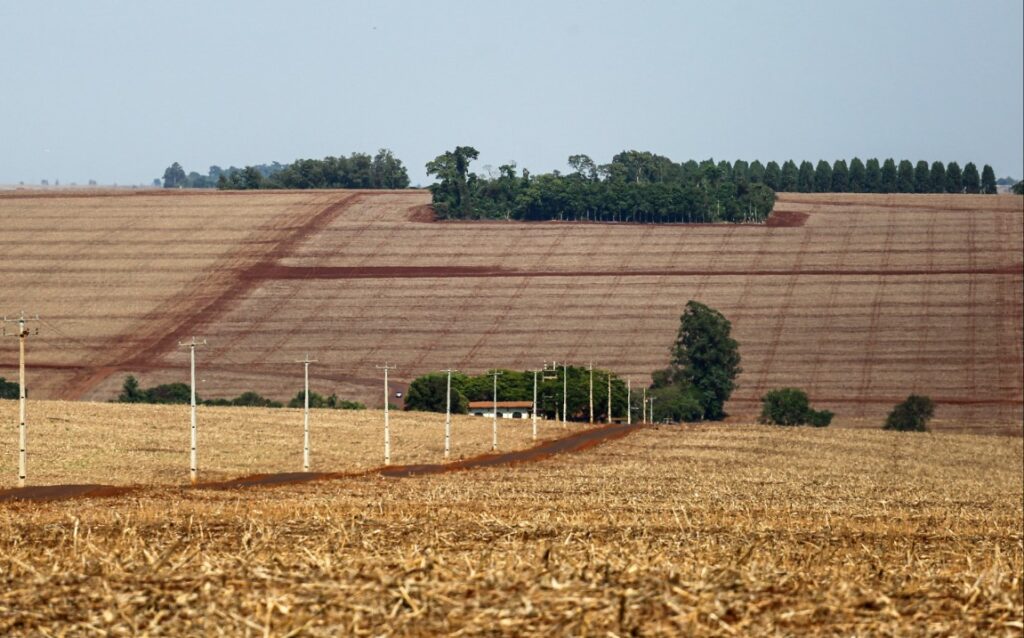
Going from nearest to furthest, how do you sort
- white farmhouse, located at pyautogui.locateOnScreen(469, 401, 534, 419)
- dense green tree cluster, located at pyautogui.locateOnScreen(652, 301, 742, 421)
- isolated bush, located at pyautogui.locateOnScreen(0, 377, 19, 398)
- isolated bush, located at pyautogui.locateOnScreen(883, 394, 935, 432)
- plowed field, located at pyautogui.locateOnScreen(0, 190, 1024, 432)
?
isolated bush, located at pyautogui.locateOnScreen(883, 394, 935, 432), isolated bush, located at pyautogui.locateOnScreen(0, 377, 19, 398), white farmhouse, located at pyautogui.locateOnScreen(469, 401, 534, 419), plowed field, located at pyautogui.locateOnScreen(0, 190, 1024, 432), dense green tree cluster, located at pyautogui.locateOnScreen(652, 301, 742, 421)

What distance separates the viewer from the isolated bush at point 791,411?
454 feet

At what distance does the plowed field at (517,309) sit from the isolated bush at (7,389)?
3.08 m

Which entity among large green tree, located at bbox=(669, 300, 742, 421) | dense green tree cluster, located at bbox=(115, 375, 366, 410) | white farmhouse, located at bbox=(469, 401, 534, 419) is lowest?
white farmhouse, located at bbox=(469, 401, 534, 419)

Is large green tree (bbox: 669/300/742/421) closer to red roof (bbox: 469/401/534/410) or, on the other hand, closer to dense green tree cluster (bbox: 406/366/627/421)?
dense green tree cluster (bbox: 406/366/627/421)

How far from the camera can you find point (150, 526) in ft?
83.5

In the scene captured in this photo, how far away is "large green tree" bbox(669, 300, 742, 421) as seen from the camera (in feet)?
510

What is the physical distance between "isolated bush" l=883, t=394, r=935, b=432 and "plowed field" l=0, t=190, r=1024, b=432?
5.05ft

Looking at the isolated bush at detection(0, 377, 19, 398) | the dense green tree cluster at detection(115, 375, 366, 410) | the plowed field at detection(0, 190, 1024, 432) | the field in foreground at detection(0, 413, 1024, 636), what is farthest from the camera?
the plowed field at detection(0, 190, 1024, 432)

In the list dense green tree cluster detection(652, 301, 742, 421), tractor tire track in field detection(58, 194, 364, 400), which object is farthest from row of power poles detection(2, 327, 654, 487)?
tractor tire track in field detection(58, 194, 364, 400)

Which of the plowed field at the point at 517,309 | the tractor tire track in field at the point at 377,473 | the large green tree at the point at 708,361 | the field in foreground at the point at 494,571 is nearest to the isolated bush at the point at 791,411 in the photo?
the plowed field at the point at 517,309

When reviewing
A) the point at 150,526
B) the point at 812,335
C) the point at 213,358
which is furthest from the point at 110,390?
the point at 150,526

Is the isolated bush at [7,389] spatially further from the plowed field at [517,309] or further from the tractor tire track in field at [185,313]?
the tractor tire track in field at [185,313]

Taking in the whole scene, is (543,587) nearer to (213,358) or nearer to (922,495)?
(922,495)

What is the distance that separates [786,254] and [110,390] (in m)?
88.1
